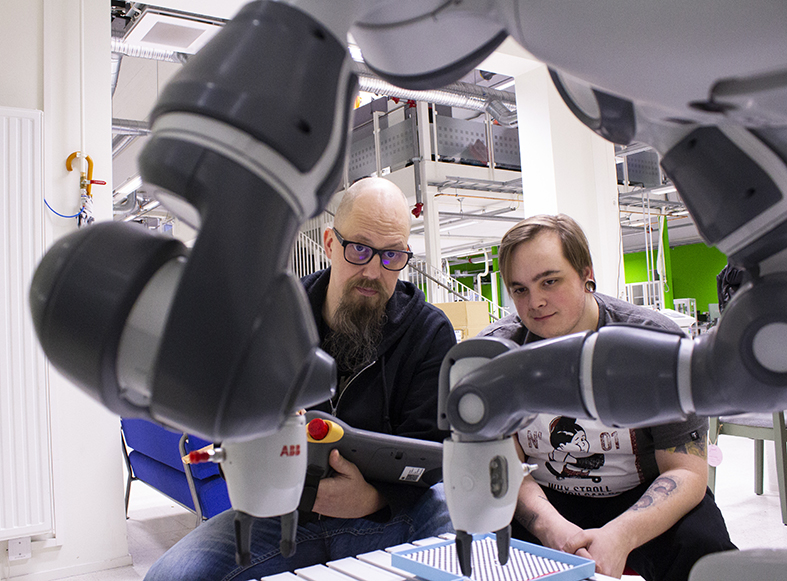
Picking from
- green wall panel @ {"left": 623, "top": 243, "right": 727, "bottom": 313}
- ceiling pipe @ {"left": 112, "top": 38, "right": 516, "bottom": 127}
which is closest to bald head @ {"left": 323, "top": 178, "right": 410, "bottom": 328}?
ceiling pipe @ {"left": 112, "top": 38, "right": 516, "bottom": 127}

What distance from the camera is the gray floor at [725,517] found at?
100.0 inches

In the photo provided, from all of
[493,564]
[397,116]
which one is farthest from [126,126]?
[493,564]

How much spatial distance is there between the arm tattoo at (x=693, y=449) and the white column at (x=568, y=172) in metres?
2.51

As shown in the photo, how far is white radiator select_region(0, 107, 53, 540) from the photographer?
2281 millimetres

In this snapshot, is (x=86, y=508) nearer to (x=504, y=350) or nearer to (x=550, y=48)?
(x=504, y=350)

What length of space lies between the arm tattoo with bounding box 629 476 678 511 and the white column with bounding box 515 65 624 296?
2.62m

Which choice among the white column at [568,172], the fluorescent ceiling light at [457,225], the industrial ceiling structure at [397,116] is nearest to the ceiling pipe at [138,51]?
the industrial ceiling structure at [397,116]

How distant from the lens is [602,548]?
1.13 m

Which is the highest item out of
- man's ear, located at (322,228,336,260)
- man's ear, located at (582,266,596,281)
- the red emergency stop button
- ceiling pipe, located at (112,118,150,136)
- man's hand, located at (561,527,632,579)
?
ceiling pipe, located at (112,118,150,136)

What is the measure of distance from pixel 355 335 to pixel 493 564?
77 centimetres

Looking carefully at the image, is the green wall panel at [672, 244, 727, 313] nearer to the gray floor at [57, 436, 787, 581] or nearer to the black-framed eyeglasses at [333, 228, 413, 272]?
the gray floor at [57, 436, 787, 581]

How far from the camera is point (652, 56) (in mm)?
303

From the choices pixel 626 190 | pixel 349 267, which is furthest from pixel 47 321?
pixel 626 190

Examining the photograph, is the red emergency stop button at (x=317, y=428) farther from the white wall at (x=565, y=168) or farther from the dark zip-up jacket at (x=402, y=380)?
the white wall at (x=565, y=168)
